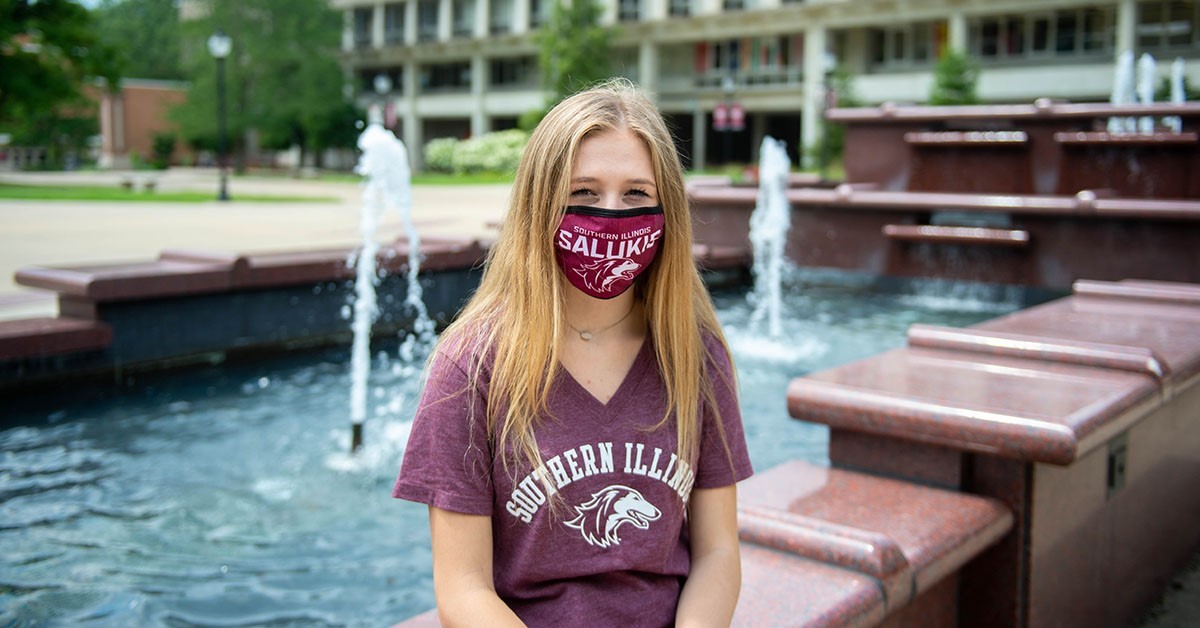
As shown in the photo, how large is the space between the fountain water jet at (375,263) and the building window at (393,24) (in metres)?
56.7

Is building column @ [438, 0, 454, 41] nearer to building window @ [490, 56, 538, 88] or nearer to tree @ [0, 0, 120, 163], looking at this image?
building window @ [490, 56, 538, 88]

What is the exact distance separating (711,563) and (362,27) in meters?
68.0

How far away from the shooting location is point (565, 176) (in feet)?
6.43

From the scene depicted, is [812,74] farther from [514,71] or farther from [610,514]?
[610,514]

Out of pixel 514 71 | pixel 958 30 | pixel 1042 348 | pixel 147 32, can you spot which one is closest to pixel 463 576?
pixel 1042 348

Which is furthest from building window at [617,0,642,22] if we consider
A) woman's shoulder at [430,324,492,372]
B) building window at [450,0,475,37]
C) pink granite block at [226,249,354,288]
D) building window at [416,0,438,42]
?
woman's shoulder at [430,324,492,372]

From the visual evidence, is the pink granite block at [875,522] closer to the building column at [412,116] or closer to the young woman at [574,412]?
the young woman at [574,412]

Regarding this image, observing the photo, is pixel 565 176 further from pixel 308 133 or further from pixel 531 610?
pixel 308 133

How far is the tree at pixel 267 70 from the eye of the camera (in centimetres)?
5116

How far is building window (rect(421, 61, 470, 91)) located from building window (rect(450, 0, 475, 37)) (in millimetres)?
1631

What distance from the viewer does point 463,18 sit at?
61.8 m

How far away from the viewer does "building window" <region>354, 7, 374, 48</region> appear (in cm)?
6575

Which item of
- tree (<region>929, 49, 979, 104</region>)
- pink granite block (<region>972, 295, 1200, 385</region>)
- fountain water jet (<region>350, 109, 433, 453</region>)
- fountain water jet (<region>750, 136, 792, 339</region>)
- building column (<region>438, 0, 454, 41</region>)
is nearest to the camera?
pink granite block (<region>972, 295, 1200, 385</region>)

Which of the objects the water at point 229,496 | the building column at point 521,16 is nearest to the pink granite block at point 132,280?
the water at point 229,496
